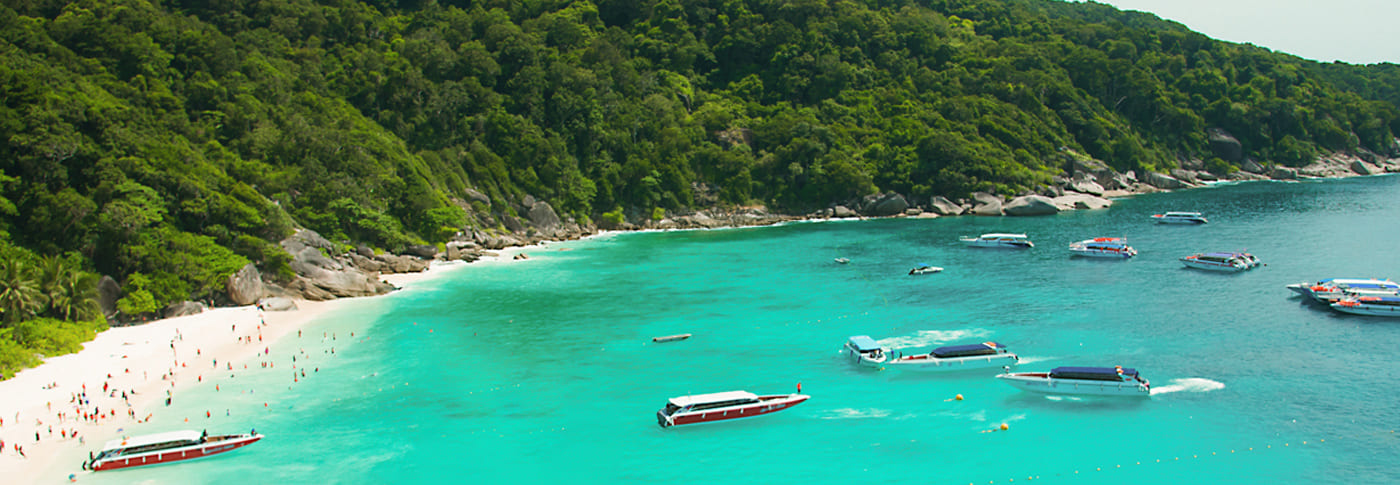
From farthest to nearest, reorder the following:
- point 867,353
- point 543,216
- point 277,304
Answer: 1. point 543,216
2. point 277,304
3. point 867,353

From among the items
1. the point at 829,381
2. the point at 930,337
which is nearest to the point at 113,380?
the point at 829,381

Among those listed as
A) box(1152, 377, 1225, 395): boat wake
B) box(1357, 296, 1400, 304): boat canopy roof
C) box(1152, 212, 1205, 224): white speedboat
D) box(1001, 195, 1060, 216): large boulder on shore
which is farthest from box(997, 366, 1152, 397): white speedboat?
box(1001, 195, 1060, 216): large boulder on shore

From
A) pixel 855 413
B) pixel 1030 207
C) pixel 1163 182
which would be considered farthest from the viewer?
pixel 1163 182

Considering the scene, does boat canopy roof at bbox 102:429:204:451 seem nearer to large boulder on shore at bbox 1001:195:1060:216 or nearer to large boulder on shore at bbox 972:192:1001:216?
large boulder on shore at bbox 972:192:1001:216

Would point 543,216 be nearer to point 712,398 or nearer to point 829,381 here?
point 829,381

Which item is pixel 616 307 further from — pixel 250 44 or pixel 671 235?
pixel 250 44

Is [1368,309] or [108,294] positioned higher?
[108,294]

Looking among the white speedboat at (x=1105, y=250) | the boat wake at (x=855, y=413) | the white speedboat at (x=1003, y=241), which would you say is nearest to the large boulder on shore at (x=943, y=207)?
the white speedboat at (x=1003, y=241)
